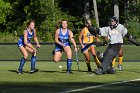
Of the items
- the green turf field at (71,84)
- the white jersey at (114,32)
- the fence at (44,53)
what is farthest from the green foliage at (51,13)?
the green turf field at (71,84)

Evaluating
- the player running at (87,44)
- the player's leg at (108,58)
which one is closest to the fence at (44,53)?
the player running at (87,44)

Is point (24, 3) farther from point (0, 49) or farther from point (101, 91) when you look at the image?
point (101, 91)

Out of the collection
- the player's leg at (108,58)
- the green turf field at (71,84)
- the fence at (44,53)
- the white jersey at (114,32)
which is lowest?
the fence at (44,53)

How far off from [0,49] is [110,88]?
22.4 meters

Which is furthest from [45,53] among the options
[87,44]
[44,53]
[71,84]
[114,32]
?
[71,84]

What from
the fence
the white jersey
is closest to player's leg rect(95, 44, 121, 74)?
A: the white jersey

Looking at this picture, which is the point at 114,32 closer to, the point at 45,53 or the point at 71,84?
the point at 71,84

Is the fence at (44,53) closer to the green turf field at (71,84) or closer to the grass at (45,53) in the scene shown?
the grass at (45,53)

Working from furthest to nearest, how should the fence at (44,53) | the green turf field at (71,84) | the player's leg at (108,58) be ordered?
the fence at (44,53), the player's leg at (108,58), the green turf field at (71,84)

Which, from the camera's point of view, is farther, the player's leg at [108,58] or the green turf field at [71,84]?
the player's leg at [108,58]

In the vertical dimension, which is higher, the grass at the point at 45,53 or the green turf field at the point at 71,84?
the green turf field at the point at 71,84

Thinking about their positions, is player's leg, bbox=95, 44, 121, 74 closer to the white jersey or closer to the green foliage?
the white jersey

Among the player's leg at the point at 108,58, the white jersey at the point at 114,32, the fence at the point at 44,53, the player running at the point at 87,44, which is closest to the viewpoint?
the player's leg at the point at 108,58

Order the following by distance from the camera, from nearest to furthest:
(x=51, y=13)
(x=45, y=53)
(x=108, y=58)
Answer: (x=108, y=58) → (x=45, y=53) → (x=51, y=13)
